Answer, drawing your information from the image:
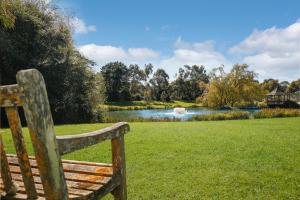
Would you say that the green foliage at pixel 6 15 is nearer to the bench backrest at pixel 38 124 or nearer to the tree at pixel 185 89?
the bench backrest at pixel 38 124

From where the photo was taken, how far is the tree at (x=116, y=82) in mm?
77000

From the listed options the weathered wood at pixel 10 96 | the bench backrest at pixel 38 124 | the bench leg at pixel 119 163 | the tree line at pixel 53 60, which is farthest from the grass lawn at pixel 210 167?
the tree line at pixel 53 60

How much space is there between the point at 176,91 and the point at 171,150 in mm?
81339

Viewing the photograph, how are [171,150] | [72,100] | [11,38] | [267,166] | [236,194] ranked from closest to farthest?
[236,194] → [267,166] → [171,150] → [11,38] → [72,100]

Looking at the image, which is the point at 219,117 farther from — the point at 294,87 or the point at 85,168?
the point at 294,87

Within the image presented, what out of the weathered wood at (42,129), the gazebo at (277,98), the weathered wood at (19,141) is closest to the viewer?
the weathered wood at (42,129)

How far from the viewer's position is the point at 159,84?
308 ft

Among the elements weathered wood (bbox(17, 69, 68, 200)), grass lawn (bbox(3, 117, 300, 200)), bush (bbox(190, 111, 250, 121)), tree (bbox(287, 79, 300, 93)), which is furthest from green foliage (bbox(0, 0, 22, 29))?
tree (bbox(287, 79, 300, 93))

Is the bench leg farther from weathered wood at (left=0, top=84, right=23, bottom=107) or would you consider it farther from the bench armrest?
weathered wood at (left=0, top=84, right=23, bottom=107)

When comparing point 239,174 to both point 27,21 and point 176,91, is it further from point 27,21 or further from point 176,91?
point 176,91

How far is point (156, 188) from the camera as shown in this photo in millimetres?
5141

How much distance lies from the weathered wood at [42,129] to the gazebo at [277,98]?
53.8 metres

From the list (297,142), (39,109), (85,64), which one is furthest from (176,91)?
(39,109)

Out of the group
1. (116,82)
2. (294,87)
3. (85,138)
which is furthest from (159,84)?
(85,138)
